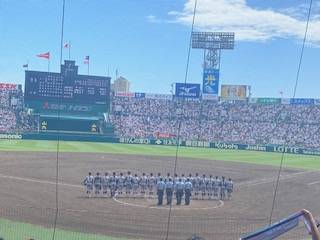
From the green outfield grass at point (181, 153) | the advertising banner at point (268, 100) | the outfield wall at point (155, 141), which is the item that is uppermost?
the advertising banner at point (268, 100)

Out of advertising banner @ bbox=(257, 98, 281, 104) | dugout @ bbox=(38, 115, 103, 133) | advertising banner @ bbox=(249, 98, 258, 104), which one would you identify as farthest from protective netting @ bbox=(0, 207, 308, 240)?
advertising banner @ bbox=(249, 98, 258, 104)

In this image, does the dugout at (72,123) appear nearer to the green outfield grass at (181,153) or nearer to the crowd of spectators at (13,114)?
the crowd of spectators at (13,114)

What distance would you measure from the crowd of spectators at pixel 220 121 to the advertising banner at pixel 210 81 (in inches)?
215

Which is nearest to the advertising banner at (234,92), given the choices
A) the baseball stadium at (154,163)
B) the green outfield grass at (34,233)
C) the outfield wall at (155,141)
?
the baseball stadium at (154,163)

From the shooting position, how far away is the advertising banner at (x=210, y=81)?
60.1 metres

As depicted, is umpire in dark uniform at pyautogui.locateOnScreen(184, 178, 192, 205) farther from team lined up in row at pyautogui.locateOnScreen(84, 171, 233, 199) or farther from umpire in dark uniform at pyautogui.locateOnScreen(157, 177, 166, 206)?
umpire in dark uniform at pyautogui.locateOnScreen(157, 177, 166, 206)

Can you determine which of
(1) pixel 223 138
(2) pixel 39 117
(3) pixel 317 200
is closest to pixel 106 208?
(3) pixel 317 200

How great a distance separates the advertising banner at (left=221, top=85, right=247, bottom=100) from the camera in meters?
76.3

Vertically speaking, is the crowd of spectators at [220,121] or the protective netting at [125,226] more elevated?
the protective netting at [125,226]

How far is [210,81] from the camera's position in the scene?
60719mm

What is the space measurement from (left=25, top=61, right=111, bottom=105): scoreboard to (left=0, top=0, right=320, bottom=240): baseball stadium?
0.11m

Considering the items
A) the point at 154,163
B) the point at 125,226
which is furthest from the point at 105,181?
the point at 154,163

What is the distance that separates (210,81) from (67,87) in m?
16.8

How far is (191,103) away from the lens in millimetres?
75250
